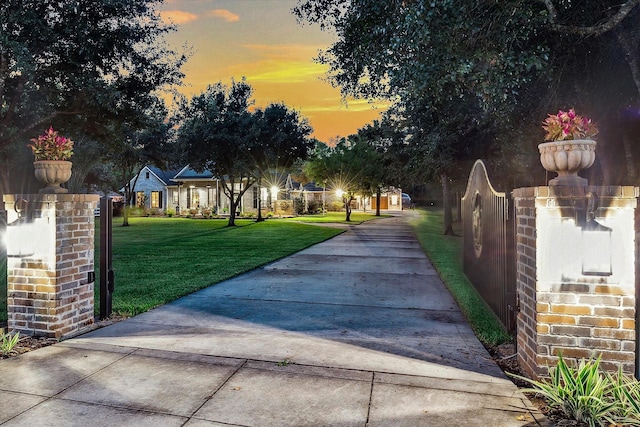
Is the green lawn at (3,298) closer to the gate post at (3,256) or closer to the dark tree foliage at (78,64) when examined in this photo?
the gate post at (3,256)

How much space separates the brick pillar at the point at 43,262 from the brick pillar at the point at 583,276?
15.1ft

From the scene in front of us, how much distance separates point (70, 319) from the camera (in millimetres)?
4520

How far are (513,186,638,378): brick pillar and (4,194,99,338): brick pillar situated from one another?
4.61 m

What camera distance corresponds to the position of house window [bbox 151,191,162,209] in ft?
136

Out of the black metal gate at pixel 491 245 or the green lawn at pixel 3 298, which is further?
the green lawn at pixel 3 298

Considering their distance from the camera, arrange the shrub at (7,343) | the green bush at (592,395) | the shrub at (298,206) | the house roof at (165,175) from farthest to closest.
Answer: the house roof at (165,175) < the shrub at (298,206) < the shrub at (7,343) < the green bush at (592,395)

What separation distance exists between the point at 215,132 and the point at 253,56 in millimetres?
10781

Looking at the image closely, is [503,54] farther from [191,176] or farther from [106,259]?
[191,176]

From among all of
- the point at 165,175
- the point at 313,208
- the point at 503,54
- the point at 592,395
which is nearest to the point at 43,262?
the point at 592,395

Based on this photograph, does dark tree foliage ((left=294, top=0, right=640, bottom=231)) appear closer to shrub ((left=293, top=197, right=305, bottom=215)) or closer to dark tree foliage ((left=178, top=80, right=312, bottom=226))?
dark tree foliage ((left=178, top=80, right=312, bottom=226))

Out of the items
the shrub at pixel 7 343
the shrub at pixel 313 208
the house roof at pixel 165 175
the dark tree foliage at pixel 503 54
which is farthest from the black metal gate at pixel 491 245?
the house roof at pixel 165 175

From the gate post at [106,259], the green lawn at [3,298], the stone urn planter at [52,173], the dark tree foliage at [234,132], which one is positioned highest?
the dark tree foliage at [234,132]

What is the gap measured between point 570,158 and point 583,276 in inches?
36.7

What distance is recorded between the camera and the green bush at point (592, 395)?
2682mm
